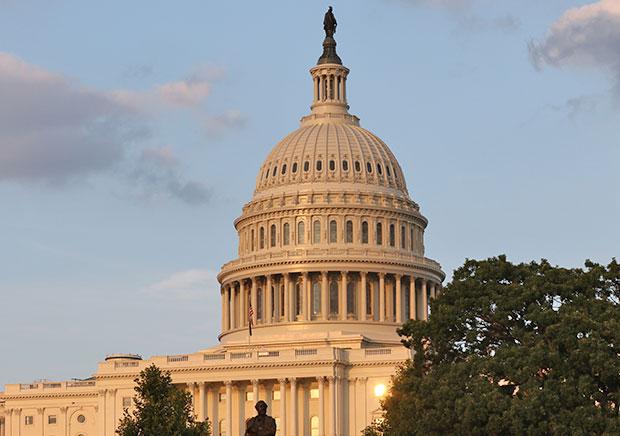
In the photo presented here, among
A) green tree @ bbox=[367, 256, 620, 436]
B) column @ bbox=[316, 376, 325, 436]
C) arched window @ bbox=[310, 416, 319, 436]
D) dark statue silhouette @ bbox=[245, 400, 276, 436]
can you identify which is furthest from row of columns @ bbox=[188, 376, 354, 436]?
dark statue silhouette @ bbox=[245, 400, 276, 436]

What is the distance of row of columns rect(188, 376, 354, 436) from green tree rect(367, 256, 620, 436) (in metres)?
67.1

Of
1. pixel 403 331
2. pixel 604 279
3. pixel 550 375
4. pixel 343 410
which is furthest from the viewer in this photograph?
pixel 343 410

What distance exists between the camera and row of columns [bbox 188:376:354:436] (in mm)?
189500

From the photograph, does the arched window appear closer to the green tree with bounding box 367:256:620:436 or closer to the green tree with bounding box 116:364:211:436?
the green tree with bounding box 116:364:211:436

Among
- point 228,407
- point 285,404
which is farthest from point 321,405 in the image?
point 228,407

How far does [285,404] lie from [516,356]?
85.9m

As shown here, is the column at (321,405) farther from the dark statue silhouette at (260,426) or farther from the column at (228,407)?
the dark statue silhouette at (260,426)

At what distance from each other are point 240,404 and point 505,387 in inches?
3463

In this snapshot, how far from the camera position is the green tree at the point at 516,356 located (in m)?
105

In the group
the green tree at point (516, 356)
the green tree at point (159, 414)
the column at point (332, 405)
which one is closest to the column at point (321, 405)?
the column at point (332, 405)

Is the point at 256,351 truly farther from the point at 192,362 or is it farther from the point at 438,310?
the point at 438,310

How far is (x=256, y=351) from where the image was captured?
640ft

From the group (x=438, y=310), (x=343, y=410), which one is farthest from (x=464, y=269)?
(x=343, y=410)

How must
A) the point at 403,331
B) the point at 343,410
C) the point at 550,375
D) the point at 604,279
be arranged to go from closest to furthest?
the point at 550,375
the point at 604,279
the point at 403,331
the point at 343,410
